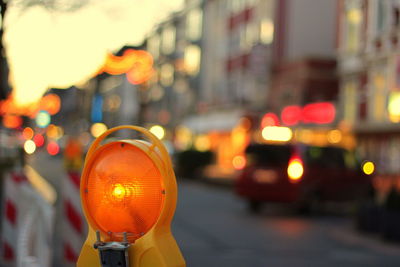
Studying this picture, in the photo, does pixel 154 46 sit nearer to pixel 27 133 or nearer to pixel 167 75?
pixel 167 75

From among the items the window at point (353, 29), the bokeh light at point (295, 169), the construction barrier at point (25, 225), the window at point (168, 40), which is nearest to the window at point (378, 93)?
the window at point (353, 29)

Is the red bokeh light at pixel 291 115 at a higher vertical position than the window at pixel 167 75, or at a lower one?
lower

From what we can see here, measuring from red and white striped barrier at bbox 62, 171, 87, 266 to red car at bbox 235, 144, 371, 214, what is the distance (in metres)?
10.3

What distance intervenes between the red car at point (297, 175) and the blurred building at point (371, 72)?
12041 millimetres

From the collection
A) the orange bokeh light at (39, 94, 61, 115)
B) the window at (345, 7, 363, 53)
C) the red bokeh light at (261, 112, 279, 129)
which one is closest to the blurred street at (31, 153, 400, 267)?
the window at (345, 7, 363, 53)

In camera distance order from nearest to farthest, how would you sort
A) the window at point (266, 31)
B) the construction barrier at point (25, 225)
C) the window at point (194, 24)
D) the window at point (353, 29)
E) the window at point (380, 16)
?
the construction barrier at point (25, 225), the window at point (380, 16), the window at point (353, 29), the window at point (266, 31), the window at point (194, 24)

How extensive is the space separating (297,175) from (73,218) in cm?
1056

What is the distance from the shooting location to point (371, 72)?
3328 centimetres

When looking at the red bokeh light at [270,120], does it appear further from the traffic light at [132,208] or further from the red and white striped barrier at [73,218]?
the traffic light at [132,208]

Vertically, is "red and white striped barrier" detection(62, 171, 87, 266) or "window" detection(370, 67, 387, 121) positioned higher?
"window" detection(370, 67, 387, 121)

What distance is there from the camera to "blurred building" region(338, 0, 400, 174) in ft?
101

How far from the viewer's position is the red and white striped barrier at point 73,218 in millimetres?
7438

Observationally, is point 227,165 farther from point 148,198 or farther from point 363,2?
point 148,198

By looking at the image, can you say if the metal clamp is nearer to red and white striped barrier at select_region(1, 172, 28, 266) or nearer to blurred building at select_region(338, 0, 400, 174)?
red and white striped barrier at select_region(1, 172, 28, 266)
